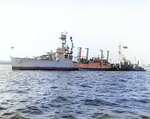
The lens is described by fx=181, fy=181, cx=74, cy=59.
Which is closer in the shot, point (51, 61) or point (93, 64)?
point (51, 61)

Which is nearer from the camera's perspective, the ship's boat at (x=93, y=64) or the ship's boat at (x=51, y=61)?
the ship's boat at (x=51, y=61)

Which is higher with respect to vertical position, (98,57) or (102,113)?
(98,57)

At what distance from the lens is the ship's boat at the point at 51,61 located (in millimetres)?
64062

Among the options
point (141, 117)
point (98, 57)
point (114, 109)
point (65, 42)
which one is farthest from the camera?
point (98, 57)

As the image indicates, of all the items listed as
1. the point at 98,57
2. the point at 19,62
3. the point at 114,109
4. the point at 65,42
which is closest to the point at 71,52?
the point at 65,42

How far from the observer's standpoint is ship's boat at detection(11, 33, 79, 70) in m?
64.1

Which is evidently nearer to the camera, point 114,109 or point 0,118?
point 0,118

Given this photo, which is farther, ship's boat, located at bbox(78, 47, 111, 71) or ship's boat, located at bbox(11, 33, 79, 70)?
ship's boat, located at bbox(78, 47, 111, 71)

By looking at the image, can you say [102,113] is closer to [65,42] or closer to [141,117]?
[141,117]

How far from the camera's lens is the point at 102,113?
374 inches

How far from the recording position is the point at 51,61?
6575 cm

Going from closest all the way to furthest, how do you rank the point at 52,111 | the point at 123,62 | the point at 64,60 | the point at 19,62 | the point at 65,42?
the point at 52,111 < the point at 19,62 < the point at 64,60 < the point at 65,42 < the point at 123,62

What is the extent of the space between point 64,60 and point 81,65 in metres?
10.6

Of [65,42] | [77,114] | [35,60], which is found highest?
[65,42]
